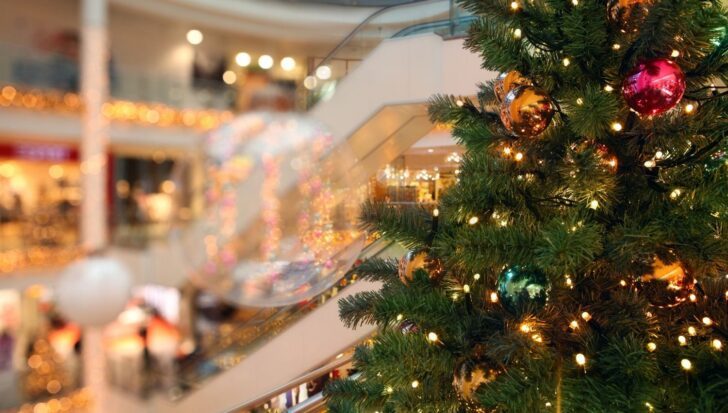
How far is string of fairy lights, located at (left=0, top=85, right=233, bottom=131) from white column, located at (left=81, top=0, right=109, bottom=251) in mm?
156

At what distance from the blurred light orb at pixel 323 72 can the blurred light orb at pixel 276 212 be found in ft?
11.4

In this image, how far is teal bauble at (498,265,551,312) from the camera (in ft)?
3.36

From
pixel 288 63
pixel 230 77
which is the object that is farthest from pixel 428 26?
pixel 230 77

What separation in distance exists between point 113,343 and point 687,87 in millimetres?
7625

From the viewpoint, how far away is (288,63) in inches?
371

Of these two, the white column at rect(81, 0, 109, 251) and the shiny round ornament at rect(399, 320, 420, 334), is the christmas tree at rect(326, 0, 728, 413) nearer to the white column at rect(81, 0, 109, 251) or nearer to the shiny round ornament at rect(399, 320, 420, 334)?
the shiny round ornament at rect(399, 320, 420, 334)

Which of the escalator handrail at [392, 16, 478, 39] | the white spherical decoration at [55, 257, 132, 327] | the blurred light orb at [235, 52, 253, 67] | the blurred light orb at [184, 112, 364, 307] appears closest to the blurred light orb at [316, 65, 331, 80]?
the escalator handrail at [392, 16, 478, 39]

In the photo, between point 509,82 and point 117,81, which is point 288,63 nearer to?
point 117,81

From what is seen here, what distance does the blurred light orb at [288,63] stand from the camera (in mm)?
9266

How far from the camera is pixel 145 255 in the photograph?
24.2ft

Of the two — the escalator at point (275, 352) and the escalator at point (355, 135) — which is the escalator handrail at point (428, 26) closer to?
the escalator at point (355, 135)

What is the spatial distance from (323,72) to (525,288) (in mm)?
4860

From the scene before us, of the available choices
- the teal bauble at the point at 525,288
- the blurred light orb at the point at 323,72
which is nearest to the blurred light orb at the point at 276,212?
the teal bauble at the point at 525,288

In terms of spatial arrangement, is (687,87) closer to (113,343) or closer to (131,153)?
(113,343)
